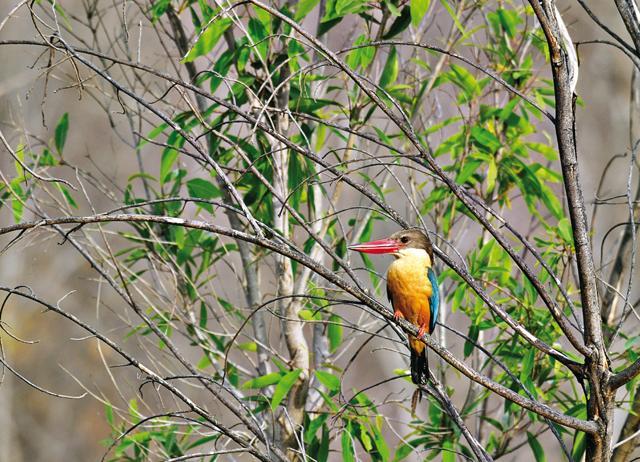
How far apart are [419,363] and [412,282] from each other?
0.28m

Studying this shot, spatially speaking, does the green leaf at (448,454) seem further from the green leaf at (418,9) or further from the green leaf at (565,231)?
the green leaf at (418,9)

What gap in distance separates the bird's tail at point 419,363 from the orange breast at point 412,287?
16 cm

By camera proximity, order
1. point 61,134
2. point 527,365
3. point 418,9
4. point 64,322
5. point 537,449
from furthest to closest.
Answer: point 64,322
point 61,134
point 537,449
point 527,365
point 418,9

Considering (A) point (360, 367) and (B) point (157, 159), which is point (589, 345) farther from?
(B) point (157, 159)

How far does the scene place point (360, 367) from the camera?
11211 mm

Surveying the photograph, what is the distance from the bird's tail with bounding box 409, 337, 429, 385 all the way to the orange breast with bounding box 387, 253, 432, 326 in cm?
16

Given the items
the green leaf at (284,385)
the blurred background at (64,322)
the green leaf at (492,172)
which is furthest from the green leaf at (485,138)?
the blurred background at (64,322)

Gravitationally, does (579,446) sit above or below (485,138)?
below

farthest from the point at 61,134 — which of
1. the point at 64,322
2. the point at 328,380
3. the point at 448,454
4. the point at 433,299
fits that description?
the point at 64,322

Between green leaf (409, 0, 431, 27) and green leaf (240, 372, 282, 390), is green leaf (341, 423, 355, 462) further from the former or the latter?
green leaf (409, 0, 431, 27)

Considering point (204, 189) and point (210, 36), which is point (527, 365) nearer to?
point (204, 189)

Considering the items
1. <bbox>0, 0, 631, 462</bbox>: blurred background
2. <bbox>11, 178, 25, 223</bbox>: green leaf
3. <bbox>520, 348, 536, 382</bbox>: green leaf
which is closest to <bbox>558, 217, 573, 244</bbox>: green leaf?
<bbox>520, 348, 536, 382</bbox>: green leaf

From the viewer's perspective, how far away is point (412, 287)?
271 cm

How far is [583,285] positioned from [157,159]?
10.3m
